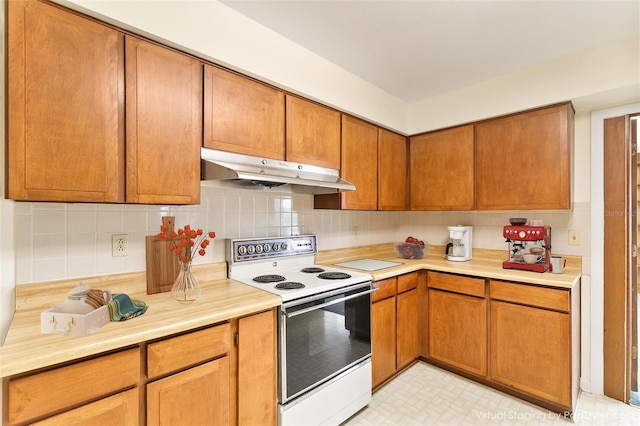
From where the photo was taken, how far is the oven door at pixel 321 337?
158cm

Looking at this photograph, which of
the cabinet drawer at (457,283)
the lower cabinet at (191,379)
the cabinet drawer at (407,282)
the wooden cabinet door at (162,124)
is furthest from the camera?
the cabinet drawer at (407,282)

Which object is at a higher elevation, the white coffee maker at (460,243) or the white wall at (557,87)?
the white wall at (557,87)

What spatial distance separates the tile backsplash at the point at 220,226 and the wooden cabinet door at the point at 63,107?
31 cm

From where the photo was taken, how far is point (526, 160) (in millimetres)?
2314

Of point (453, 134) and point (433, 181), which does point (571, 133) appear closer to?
point (453, 134)

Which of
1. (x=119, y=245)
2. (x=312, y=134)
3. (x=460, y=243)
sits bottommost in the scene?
(x=460, y=243)

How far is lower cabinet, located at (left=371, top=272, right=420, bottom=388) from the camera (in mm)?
2176

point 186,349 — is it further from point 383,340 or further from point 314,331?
point 383,340

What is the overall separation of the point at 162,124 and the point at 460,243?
250 centimetres

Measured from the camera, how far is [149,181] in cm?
145

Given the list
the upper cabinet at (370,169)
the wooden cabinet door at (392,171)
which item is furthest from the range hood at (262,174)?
the wooden cabinet door at (392,171)

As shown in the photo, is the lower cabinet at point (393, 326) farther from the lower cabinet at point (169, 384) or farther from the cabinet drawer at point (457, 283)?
the lower cabinet at point (169, 384)

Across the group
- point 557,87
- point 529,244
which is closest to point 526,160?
point 557,87

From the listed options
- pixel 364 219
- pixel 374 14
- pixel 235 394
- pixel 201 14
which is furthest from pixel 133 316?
pixel 364 219
